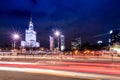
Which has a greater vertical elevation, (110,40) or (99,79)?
(110,40)

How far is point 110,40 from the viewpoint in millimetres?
170000

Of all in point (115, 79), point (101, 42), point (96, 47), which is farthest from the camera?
point (101, 42)

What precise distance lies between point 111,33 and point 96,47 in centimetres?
1730

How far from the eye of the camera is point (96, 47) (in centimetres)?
16025

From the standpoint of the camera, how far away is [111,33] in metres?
170

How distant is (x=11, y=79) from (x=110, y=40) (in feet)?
517

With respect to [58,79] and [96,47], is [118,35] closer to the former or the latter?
[96,47]

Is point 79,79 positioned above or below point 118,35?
below

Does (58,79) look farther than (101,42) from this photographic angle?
No

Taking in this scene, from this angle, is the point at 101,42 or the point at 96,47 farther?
the point at 101,42

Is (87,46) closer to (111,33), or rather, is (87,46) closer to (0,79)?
(111,33)

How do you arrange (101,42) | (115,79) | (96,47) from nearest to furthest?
(115,79), (96,47), (101,42)

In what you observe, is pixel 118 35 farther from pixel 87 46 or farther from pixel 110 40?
pixel 87 46

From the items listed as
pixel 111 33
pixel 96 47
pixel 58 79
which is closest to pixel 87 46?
pixel 96 47
